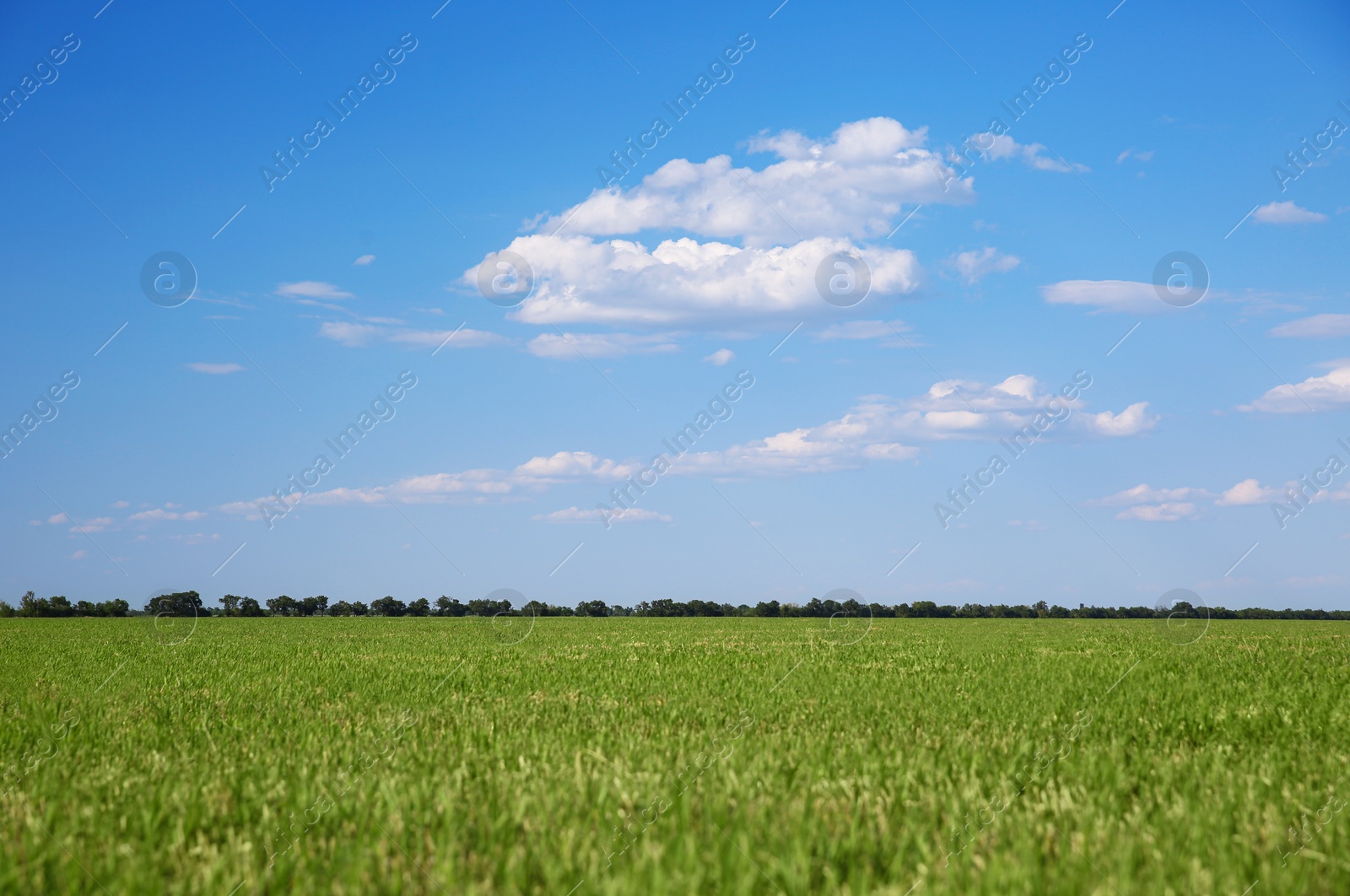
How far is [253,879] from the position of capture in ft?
14.0

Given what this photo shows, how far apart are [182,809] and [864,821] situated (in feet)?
13.6

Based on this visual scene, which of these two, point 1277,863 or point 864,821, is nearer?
point 1277,863

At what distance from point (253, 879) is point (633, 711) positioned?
5529 mm

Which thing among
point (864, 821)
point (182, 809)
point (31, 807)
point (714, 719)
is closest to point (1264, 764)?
point (864, 821)

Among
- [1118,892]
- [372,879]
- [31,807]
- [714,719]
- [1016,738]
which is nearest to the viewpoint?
[1118,892]

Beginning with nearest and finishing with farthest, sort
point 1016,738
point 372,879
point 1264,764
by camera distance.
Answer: point 372,879 → point 1264,764 → point 1016,738

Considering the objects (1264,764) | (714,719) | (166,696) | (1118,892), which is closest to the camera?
(1118,892)

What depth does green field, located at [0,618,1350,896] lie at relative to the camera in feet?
14.3

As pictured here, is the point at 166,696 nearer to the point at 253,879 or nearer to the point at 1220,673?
the point at 253,879

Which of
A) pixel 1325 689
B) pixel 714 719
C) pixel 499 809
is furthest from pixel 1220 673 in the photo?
pixel 499 809

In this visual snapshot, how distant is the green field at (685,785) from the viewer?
4359 mm

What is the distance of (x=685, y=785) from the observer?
5.90 meters

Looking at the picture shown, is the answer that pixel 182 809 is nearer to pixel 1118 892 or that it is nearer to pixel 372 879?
pixel 372 879

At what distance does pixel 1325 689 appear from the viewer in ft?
38.0
